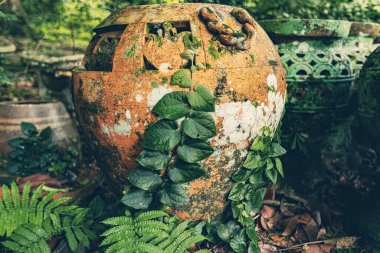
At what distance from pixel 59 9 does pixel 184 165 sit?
11.1 feet

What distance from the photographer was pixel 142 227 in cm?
178

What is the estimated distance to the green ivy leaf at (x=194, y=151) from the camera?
1776 mm

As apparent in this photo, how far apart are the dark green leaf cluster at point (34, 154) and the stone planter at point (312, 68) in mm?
2289

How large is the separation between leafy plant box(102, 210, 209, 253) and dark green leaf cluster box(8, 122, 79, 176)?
→ 1.64 meters

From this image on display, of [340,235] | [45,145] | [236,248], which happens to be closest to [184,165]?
[236,248]

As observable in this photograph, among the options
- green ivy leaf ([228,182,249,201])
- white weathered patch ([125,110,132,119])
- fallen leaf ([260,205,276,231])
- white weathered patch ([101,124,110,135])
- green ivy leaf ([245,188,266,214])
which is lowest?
fallen leaf ([260,205,276,231])

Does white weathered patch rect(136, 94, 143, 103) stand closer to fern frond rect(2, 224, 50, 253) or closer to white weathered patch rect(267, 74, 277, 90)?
white weathered patch rect(267, 74, 277, 90)

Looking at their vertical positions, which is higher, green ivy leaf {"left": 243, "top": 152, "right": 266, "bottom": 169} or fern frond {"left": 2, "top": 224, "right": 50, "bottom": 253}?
green ivy leaf {"left": 243, "top": 152, "right": 266, "bottom": 169}

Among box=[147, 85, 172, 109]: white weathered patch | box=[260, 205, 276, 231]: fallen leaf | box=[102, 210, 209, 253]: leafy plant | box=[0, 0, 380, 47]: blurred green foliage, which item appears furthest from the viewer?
box=[0, 0, 380, 47]: blurred green foliage

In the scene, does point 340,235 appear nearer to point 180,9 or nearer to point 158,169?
point 158,169

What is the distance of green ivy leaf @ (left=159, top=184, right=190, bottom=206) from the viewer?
1849 millimetres

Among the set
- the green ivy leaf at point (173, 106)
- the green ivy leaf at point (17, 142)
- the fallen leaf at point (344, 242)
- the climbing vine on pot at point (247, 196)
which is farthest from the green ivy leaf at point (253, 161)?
the green ivy leaf at point (17, 142)

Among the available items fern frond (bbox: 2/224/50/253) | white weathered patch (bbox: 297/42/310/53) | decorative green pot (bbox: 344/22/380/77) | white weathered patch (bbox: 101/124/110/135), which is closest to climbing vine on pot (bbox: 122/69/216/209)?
white weathered patch (bbox: 101/124/110/135)

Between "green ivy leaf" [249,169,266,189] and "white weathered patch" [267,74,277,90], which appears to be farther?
"green ivy leaf" [249,169,266,189]
